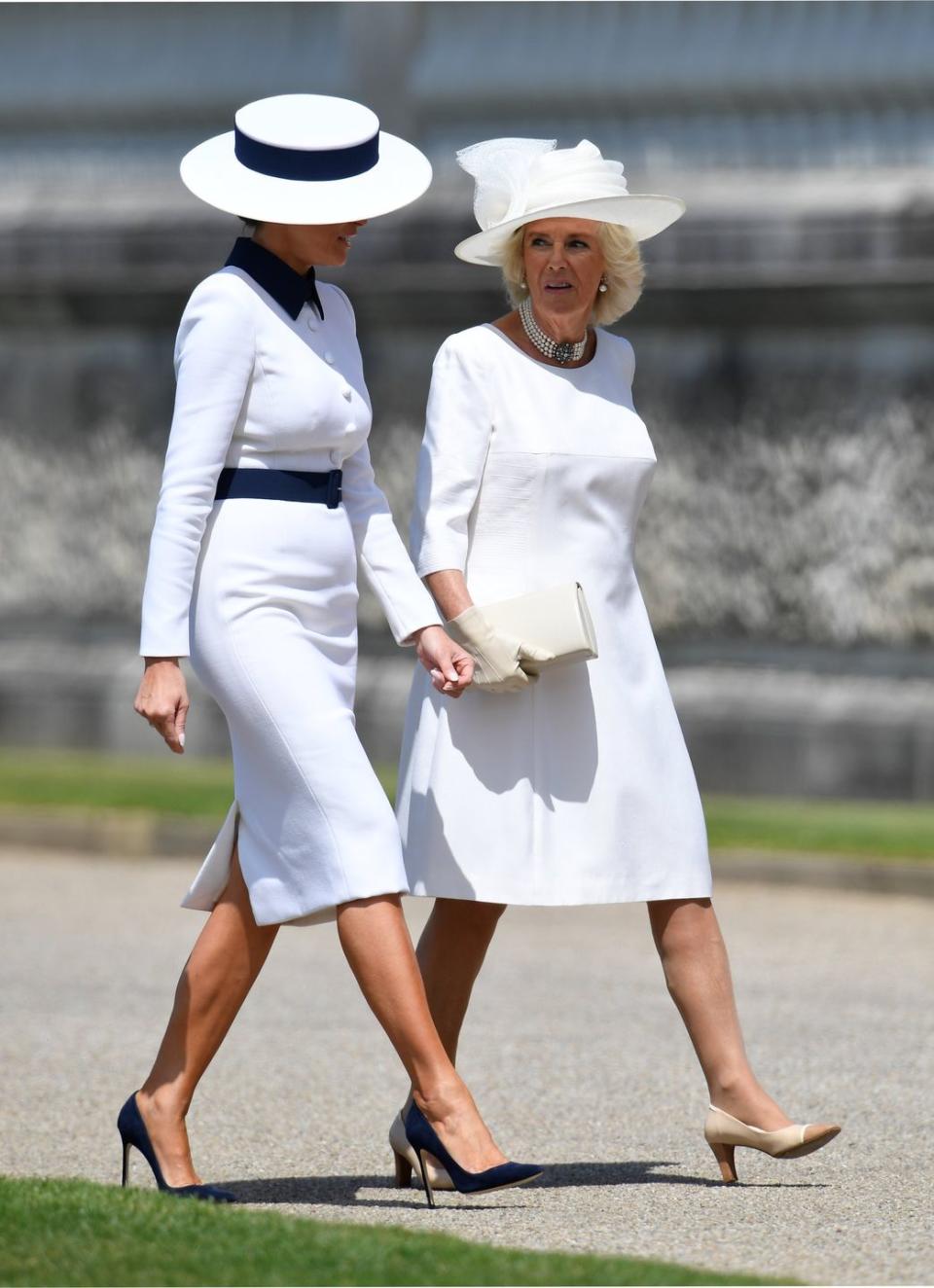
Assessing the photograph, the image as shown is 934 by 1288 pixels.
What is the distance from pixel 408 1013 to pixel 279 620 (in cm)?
76

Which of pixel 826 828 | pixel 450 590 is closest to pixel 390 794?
pixel 826 828

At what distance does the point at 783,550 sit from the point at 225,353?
8.60 metres

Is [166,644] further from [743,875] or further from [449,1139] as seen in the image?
[743,875]

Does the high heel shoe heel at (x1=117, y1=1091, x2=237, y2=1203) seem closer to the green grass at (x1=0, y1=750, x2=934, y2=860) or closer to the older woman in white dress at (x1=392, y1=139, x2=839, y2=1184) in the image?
the older woman in white dress at (x1=392, y1=139, x2=839, y2=1184)

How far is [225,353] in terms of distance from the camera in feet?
14.7

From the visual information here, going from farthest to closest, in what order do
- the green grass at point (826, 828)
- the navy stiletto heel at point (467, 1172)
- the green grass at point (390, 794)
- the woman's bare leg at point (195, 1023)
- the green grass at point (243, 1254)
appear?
1. the green grass at point (390, 794)
2. the green grass at point (826, 828)
3. the woman's bare leg at point (195, 1023)
4. the navy stiletto heel at point (467, 1172)
5. the green grass at point (243, 1254)

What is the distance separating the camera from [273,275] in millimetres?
4613

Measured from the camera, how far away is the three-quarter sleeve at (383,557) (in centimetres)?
470

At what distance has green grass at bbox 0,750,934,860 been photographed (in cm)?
1061

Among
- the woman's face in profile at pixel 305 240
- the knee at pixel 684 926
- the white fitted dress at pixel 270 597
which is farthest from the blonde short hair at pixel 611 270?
the knee at pixel 684 926

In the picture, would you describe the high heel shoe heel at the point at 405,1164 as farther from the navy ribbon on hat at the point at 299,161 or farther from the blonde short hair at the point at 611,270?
the navy ribbon on hat at the point at 299,161

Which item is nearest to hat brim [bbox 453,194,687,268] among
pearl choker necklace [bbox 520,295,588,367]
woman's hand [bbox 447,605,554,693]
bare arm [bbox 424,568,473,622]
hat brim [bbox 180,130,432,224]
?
pearl choker necklace [bbox 520,295,588,367]

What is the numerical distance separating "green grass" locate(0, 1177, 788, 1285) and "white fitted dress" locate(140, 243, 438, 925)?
0.67 metres

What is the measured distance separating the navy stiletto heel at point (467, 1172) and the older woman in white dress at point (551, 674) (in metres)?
0.35
